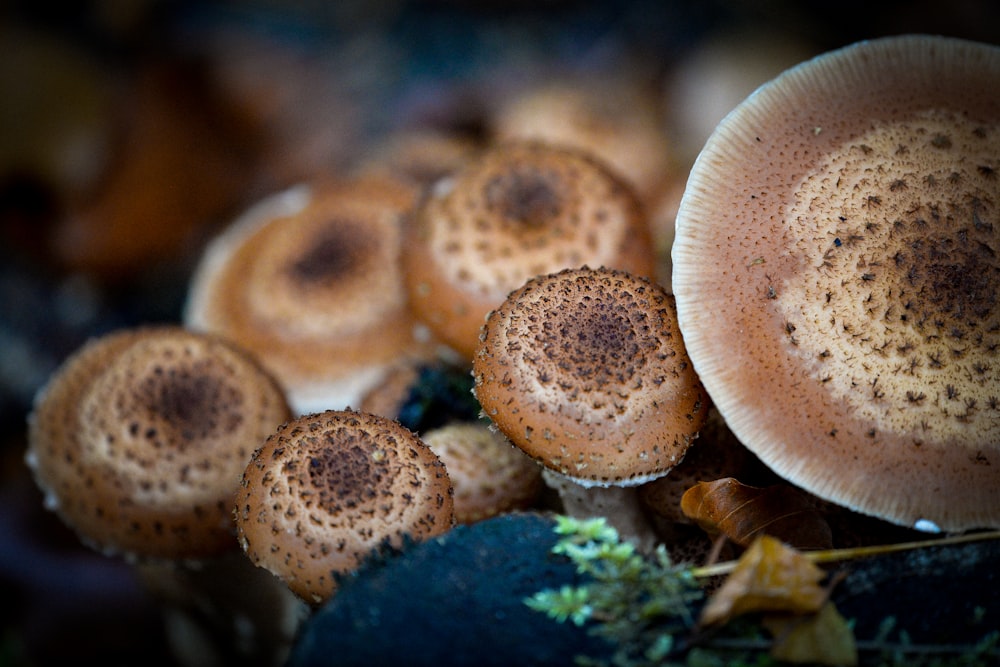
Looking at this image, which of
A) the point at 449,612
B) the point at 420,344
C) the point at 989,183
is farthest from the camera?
the point at 420,344

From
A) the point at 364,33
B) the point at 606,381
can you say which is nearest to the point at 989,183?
the point at 606,381

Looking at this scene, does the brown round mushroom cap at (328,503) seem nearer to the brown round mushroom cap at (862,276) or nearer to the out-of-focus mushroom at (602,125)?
the brown round mushroom cap at (862,276)

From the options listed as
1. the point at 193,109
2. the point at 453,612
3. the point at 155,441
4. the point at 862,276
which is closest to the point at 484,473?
the point at 453,612

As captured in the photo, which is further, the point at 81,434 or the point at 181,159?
the point at 181,159

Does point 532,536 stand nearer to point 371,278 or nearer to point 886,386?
point 886,386

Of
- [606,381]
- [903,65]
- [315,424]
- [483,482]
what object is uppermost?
[903,65]

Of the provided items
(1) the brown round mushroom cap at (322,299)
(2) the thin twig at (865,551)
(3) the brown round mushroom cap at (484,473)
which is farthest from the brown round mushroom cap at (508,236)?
(2) the thin twig at (865,551)

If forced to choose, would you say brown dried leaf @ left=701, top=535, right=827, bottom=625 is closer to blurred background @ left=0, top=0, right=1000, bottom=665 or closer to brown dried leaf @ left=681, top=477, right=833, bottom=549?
brown dried leaf @ left=681, top=477, right=833, bottom=549
